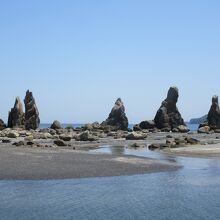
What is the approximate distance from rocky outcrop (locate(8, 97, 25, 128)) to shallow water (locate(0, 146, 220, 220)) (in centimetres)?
8675

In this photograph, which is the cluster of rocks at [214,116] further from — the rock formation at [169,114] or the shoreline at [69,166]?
the shoreline at [69,166]

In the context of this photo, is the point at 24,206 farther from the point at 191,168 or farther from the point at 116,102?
the point at 116,102

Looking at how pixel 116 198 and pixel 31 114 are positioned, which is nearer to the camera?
pixel 116 198

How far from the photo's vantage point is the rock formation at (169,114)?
122m

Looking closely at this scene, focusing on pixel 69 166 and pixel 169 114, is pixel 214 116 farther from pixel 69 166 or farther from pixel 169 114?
pixel 69 166

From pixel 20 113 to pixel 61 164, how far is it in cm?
8166

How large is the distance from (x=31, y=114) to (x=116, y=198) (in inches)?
3698

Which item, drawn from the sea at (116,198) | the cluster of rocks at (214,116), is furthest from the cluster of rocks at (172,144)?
the cluster of rocks at (214,116)

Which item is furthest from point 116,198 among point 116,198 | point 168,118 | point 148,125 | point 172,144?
point 168,118

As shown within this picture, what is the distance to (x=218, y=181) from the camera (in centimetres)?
2817

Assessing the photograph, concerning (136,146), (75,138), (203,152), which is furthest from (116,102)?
(203,152)

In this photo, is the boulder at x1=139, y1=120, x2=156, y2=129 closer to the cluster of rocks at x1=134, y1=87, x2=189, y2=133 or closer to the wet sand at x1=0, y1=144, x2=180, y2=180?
the cluster of rocks at x1=134, y1=87, x2=189, y2=133

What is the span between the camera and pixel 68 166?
1341 inches

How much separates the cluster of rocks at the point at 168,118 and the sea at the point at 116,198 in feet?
295
